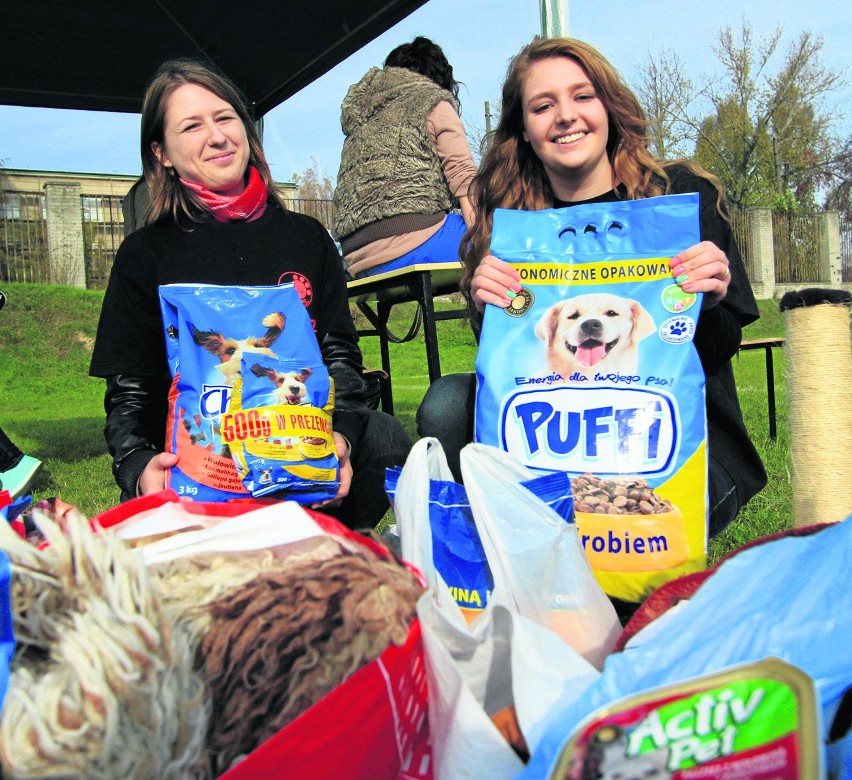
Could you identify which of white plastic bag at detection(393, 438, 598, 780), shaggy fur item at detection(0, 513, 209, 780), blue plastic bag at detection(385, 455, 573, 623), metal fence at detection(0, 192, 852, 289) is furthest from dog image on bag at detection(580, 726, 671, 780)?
metal fence at detection(0, 192, 852, 289)

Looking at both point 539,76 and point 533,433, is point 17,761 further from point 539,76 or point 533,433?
point 539,76

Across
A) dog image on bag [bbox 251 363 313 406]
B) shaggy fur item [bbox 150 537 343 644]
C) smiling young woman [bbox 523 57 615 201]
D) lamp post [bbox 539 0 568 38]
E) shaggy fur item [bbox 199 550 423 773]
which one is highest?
lamp post [bbox 539 0 568 38]

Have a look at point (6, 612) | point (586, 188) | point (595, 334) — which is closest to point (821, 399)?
point (595, 334)

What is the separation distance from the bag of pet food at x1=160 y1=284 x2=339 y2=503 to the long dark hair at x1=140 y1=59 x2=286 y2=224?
1.31ft

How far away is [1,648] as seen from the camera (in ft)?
2.31

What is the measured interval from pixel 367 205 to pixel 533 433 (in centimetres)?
214

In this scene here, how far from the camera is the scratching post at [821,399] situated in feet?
5.06

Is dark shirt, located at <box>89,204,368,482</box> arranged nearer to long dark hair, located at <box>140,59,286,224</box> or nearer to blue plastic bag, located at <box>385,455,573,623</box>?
long dark hair, located at <box>140,59,286,224</box>

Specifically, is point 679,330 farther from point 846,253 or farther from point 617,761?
point 846,253

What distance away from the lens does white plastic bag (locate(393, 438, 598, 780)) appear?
82cm

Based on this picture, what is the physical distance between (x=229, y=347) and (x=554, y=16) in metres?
Result: 1.77

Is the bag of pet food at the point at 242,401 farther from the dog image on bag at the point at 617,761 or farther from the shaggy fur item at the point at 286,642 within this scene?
the dog image on bag at the point at 617,761

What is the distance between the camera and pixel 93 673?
68 centimetres

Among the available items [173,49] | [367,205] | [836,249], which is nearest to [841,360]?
[367,205]
